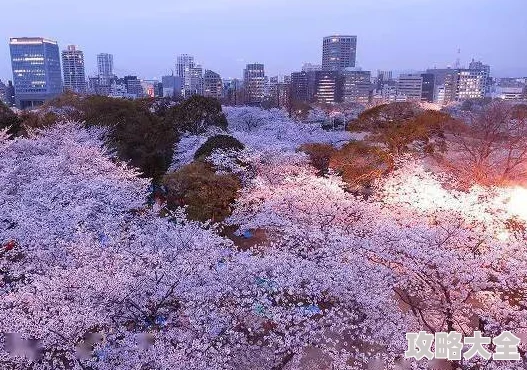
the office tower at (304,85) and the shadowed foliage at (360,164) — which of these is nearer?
the shadowed foliage at (360,164)

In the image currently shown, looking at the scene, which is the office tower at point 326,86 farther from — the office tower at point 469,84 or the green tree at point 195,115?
the green tree at point 195,115

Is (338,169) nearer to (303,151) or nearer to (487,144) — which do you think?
(303,151)

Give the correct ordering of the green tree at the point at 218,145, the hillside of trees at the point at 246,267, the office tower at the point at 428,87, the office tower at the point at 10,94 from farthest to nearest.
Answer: the office tower at the point at 428,87, the office tower at the point at 10,94, the green tree at the point at 218,145, the hillside of trees at the point at 246,267

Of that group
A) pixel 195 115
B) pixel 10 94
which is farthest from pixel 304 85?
pixel 195 115

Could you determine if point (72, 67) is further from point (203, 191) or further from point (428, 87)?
point (203, 191)

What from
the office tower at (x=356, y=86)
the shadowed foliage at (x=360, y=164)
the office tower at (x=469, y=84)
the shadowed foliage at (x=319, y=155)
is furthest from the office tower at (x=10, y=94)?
the office tower at (x=469, y=84)

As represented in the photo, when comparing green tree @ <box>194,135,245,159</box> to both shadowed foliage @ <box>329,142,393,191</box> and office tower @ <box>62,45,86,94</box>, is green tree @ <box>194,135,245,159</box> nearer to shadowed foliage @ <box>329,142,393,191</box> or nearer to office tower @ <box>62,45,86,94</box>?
shadowed foliage @ <box>329,142,393,191</box>

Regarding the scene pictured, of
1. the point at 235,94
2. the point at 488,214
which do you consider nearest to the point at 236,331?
the point at 488,214
